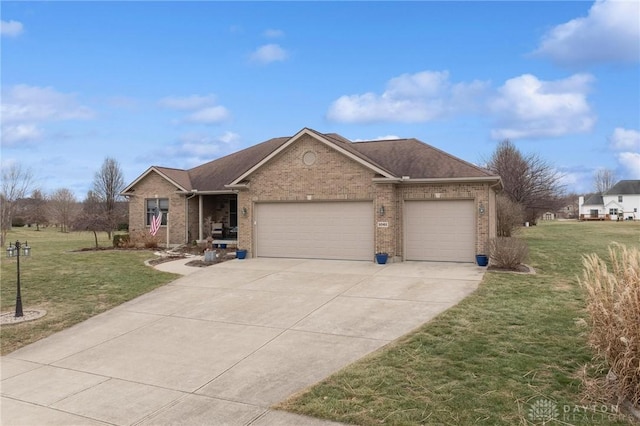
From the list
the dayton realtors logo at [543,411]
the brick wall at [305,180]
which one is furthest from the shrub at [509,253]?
the dayton realtors logo at [543,411]

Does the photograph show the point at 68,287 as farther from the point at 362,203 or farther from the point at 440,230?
the point at 440,230

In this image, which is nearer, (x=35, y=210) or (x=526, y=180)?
(x=526, y=180)

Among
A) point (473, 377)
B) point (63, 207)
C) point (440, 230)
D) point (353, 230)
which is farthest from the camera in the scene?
point (63, 207)

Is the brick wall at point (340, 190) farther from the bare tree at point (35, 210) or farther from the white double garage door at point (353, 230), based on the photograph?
the bare tree at point (35, 210)

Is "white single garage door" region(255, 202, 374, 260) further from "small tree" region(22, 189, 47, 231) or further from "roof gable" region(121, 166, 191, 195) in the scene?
"small tree" region(22, 189, 47, 231)

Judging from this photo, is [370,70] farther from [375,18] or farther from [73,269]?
[73,269]

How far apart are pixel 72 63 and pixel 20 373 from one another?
13172mm

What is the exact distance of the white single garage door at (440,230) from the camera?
15211 millimetres

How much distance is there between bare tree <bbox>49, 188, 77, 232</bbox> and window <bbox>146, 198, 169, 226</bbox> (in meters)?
23.1

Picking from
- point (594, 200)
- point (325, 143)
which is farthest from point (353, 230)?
point (594, 200)

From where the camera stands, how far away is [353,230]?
1608 centimetres

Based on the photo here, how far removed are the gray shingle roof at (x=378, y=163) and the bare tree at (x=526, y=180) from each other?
19.5 m

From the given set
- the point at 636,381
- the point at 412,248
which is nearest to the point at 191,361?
the point at 636,381

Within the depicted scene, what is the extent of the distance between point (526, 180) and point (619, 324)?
34278 mm
